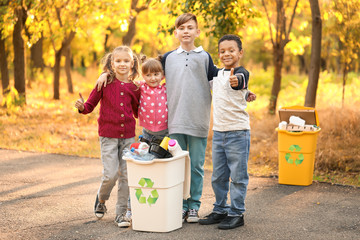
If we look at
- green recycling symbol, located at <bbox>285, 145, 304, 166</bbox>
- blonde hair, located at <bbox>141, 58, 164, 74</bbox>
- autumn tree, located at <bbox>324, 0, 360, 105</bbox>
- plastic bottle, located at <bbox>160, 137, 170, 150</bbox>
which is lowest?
green recycling symbol, located at <bbox>285, 145, 304, 166</bbox>

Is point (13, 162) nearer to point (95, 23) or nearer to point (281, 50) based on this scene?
point (281, 50)

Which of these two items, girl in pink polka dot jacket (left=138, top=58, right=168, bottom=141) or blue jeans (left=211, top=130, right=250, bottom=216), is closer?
blue jeans (left=211, top=130, right=250, bottom=216)

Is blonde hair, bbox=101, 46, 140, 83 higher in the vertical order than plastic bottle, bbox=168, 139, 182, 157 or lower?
higher

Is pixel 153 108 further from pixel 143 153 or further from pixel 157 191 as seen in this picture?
pixel 157 191

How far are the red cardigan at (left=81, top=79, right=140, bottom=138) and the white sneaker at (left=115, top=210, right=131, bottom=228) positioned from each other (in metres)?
0.73

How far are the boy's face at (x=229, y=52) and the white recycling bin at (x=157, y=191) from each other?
89cm

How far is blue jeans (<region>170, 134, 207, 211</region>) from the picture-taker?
4.26 m

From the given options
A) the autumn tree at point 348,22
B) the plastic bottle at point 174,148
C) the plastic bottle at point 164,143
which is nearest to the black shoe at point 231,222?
the plastic bottle at point 174,148

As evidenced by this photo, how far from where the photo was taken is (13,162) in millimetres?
6934

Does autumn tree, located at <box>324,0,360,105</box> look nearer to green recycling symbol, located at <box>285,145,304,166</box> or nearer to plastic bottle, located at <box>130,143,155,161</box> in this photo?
green recycling symbol, located at <box>285,145,304,166</box>

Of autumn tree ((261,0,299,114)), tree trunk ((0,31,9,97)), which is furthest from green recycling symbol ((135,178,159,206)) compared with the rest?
tree trunk ((0,31,9,97))

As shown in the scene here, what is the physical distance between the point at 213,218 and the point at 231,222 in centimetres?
21

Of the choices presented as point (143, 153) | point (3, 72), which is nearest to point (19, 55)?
point (3, 72)

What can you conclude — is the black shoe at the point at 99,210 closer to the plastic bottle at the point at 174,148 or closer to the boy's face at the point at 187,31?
the plastic bottle at the point at 174,148
